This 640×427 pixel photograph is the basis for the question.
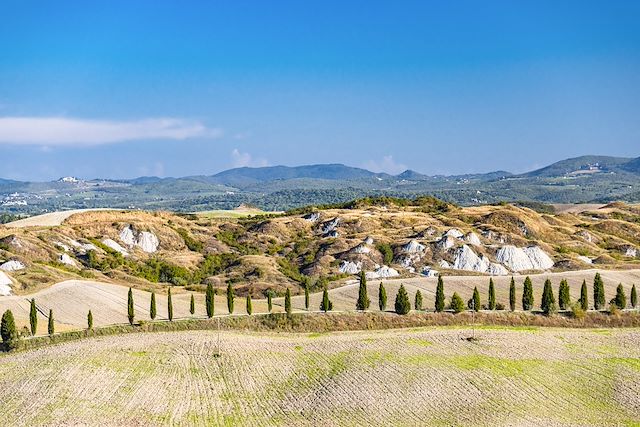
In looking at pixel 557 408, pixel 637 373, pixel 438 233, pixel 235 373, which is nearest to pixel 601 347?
pixel 637 373

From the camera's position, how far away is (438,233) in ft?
512

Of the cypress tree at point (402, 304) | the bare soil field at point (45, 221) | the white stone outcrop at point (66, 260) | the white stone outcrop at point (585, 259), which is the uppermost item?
the bare soil field at point (45, 221)

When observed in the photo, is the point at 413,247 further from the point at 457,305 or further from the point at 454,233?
the point at 457,305

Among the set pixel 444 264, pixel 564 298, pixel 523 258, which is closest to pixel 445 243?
pixel 444 264

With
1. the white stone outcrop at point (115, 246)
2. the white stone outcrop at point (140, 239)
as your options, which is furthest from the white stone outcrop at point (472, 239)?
the white stone outcrop at point (115, 246)

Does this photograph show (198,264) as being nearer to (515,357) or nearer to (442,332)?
(442,332)

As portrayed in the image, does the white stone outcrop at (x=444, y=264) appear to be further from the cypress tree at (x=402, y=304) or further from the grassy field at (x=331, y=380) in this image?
the grassy field at (x=331, y=380)

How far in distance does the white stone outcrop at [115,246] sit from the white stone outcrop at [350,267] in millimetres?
44326

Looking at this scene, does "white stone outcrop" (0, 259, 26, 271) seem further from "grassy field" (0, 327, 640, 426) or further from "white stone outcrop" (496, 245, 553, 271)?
"white stone outcrop" (496, 245, 553, 271)

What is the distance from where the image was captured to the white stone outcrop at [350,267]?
13950cm

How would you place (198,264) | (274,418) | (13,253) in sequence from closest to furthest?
(274,418)
(13,253)
(198,264)

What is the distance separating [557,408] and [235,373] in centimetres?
2685

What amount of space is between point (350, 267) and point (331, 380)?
7506 centimetres

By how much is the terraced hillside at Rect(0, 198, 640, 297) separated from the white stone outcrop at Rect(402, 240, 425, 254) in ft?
0.74
